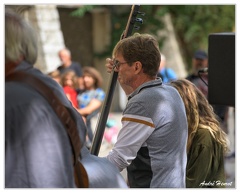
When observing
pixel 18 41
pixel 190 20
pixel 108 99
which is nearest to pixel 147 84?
pixel 108 99

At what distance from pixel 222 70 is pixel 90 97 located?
229 inches

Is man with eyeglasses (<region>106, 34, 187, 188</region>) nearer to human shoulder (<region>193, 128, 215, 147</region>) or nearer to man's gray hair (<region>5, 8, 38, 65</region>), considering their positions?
human shoulder (<region>193, 128, 215, 147</region>)

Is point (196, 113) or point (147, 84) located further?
point (196, 113)

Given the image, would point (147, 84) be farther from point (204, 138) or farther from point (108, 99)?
point (204, 138)

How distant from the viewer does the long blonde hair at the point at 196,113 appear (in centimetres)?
407

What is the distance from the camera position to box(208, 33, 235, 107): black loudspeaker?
3.95 metres

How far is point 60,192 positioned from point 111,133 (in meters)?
8.66

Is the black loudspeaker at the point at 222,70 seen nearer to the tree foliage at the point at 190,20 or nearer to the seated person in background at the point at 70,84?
the seated person in background at the point at 70,84

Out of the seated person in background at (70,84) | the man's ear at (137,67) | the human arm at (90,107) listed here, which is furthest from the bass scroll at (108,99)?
the seated person in background at (70,84)

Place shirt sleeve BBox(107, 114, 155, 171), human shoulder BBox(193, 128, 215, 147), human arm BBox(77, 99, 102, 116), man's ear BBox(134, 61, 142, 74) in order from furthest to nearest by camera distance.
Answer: human arm BBox(77, 99, 102, 116)
human shoulder BBox(193, 128, 215, 147)
man's ear BBox(134, 61, 142, 74)
shirt sleeve BBox(107, 114, 155, 171)

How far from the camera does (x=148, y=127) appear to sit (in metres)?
3.42

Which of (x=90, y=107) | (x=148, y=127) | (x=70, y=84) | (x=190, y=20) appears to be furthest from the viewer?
(x=190, y=20)

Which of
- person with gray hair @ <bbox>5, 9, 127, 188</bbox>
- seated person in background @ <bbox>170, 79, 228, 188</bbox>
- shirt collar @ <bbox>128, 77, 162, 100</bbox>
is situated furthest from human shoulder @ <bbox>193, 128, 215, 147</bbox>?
person with gray hair @ <bbox>5, 9, 127, 188</bbox>

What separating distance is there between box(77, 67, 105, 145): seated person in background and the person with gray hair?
6807 mm
